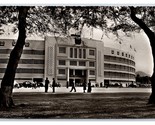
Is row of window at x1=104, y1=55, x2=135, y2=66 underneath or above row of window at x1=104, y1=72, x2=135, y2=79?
above

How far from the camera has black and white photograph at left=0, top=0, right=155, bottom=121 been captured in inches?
169

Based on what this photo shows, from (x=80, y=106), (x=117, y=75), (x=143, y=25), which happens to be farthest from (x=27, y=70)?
(x=143, y=25)

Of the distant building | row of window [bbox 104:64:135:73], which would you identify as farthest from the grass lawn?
row of window [bbox 104:64:135:73]

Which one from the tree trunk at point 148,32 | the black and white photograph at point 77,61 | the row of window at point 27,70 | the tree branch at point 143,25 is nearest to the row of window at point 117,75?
the black and white photograph at point 77,61

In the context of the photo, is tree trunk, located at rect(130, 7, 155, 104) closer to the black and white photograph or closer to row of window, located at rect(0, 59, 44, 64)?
the black and white photograph

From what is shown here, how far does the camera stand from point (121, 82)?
14.3 feet

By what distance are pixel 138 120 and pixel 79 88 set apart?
911 millimetres

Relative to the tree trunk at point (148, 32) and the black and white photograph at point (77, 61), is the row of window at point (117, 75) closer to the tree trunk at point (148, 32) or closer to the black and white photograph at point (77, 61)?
the black and white photograph at point (77, 61)

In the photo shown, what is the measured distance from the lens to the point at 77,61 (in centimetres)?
436

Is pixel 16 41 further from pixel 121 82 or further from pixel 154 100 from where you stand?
pixel 154 100

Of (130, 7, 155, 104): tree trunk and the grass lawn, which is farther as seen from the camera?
(130, 7, 155, 104): tree trunk

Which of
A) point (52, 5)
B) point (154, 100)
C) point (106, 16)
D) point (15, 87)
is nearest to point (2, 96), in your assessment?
point (15, 87)

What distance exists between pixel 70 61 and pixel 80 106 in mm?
630

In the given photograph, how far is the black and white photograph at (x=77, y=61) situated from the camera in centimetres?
429
